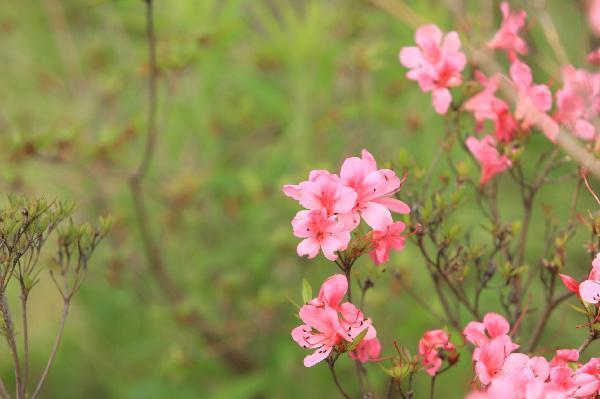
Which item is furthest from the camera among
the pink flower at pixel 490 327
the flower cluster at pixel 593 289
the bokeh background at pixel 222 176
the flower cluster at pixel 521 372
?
the bokeh background at pixel 222 176


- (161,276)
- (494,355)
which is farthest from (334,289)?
(161,276)

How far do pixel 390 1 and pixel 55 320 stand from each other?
6.73ft

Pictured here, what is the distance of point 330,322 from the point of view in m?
1.08

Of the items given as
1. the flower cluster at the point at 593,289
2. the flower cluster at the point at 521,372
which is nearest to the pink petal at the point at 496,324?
the flower cluster at the point at 521,372

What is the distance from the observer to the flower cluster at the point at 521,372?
0.95 meters

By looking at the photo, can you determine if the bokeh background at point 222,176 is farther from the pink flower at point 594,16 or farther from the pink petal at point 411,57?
the pink petal at point 411,57

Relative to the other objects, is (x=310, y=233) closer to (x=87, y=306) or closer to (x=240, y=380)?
(x=240, y=380)

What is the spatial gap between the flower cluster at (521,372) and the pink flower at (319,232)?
255 millimetres

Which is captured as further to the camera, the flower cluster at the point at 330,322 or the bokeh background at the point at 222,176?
the bokeh background at the point at 222,176

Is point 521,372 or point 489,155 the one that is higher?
point 489,155

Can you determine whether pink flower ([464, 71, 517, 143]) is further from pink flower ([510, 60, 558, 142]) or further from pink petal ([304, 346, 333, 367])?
pink petal ([304, 346, 333, 367])

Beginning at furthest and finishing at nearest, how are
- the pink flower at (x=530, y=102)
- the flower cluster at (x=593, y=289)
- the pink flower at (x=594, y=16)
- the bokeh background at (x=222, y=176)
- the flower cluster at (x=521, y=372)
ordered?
the bokeh background at (x=222, y=176)
the pink flower at (x=594, y=16)
the pink flower at (x=530, y=102)
the flower cluster at (x=593, y=289)
the flower cluster at (x=521, y=372)

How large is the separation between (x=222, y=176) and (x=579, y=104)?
152 cm

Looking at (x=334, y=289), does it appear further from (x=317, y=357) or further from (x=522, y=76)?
(x=522, y=76)
